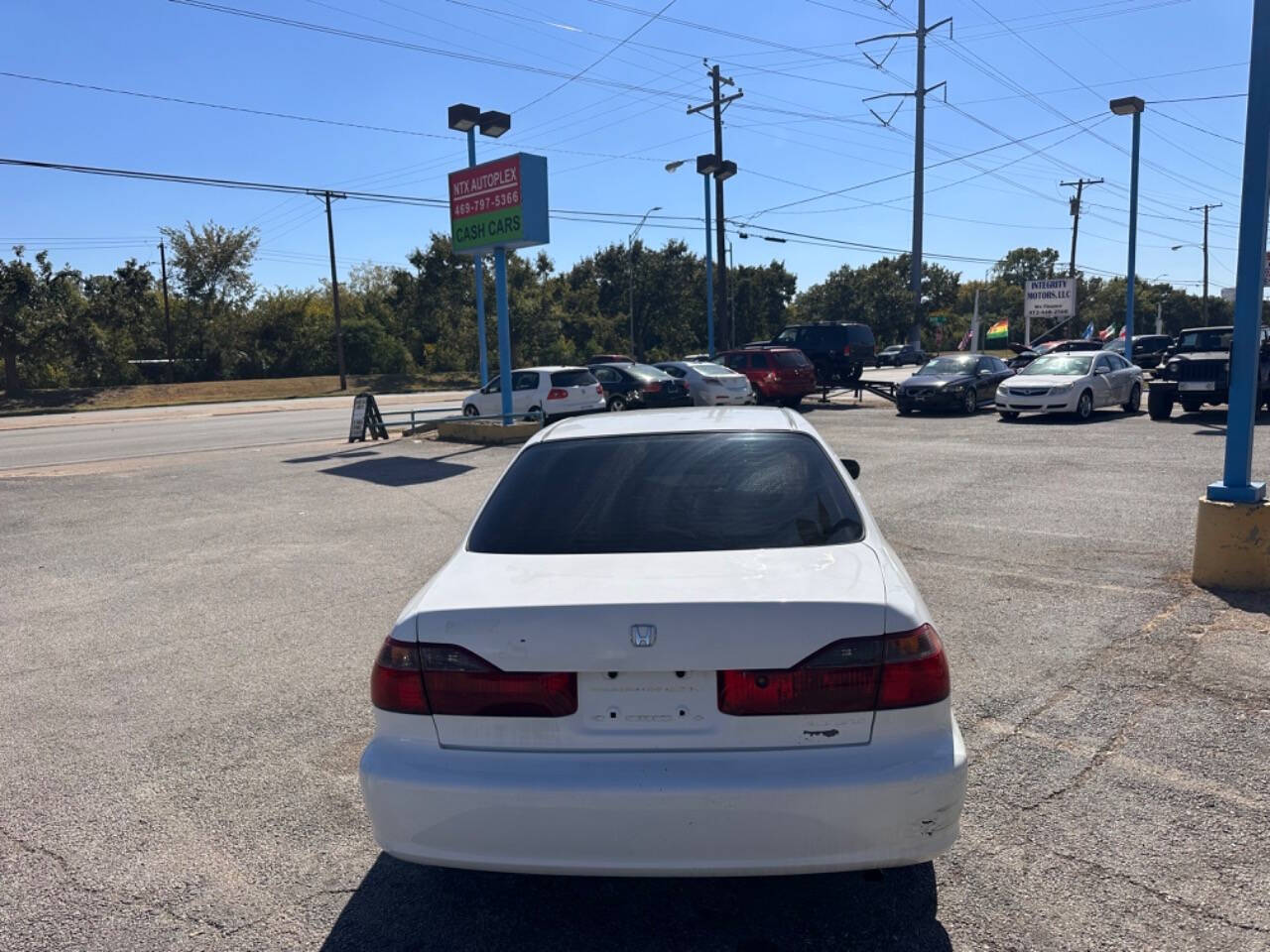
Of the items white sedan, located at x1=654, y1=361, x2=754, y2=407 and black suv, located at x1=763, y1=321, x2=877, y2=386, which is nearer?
white sedan, located at x1=654, y1=361, x2=754, y2=407

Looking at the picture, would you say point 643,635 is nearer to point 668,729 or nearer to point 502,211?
point 668,729

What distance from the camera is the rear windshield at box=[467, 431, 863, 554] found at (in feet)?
11.0

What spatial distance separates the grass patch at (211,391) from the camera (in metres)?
41.5

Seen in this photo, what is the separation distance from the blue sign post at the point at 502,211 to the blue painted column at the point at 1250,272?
41.9 feet

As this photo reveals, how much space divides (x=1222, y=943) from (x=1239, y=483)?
4832 millimetres

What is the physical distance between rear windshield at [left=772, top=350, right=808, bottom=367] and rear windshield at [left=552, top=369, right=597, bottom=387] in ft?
20.5

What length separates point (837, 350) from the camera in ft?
92.9

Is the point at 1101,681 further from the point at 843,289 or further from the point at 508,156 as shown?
the point at 843,289

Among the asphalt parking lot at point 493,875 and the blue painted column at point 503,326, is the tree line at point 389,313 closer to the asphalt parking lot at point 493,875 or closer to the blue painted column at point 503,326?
the blue painted column at point 503,326

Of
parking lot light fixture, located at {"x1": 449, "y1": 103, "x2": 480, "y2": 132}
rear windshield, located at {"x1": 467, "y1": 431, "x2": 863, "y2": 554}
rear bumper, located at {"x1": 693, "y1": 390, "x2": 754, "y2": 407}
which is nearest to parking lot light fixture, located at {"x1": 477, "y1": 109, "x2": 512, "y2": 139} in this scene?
parking lot light fixture, located at {"x1": 449, "y1": 103, "x2": 480, "y2": 132}

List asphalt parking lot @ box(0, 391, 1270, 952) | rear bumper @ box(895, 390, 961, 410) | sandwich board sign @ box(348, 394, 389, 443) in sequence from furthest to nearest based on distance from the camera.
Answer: rear bumper @ box(895, 390, 961, 410) < sandwich board sign @ box(348, 394, 389, 443) < asphalt parking lot @ box(0, 391, 1270, 952)

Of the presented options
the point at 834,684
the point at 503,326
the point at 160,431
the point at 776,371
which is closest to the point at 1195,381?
the point at 776,371

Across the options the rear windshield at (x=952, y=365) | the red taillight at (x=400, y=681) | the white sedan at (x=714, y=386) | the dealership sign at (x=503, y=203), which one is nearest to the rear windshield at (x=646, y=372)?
the white sedan at (x=714, y=386)

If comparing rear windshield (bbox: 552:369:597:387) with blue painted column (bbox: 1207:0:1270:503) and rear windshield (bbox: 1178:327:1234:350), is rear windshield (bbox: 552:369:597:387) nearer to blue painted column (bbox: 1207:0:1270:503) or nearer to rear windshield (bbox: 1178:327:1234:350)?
rear windshield (bbox: 1178:327:1234:350)
